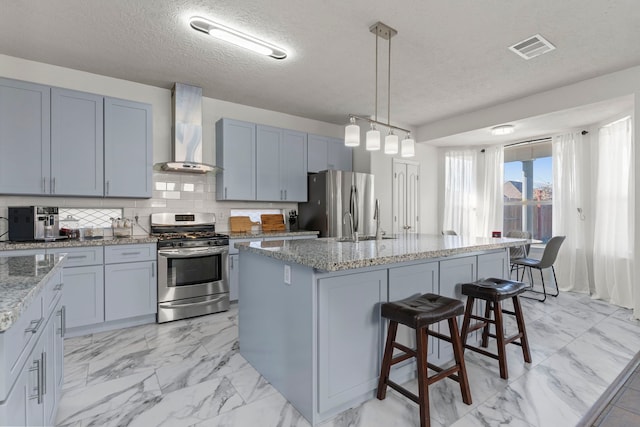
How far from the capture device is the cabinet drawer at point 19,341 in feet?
2.82

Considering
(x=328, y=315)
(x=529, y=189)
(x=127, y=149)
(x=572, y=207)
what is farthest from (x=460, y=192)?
(x=127, y=149)

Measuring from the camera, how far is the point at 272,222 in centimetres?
465

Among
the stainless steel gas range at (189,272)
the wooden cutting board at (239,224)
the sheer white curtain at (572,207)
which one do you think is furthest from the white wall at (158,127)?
the sheer white curtain at (572,207)

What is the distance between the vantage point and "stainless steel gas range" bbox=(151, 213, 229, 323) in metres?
3.37

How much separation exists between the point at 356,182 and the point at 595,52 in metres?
2.85

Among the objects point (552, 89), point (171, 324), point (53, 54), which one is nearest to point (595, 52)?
point (552, 89)

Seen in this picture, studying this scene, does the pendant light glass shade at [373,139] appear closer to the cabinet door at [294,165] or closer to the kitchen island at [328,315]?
the kitchen island at [328,315]

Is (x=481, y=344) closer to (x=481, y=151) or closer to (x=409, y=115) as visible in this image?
(x=409, y=115)

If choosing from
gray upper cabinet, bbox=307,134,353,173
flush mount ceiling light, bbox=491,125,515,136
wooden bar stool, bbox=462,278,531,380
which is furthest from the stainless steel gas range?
flush mount ceiling light, bbox=491,125,515,136

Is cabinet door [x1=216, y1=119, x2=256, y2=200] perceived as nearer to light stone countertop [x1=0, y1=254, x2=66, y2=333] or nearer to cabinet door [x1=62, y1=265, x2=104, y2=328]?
cabinet door [x1=62, y1=265, x2=104, y2=328]

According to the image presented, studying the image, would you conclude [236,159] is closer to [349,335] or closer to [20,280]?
[349,335]

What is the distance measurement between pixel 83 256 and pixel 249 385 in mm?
2036

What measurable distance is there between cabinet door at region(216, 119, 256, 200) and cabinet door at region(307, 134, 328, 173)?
901 mm

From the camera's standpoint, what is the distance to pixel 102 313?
3.08 m
